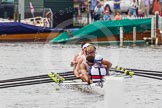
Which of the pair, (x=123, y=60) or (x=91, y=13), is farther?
(x=91, y=13)

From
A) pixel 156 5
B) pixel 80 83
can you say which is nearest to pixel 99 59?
pixel 80 83

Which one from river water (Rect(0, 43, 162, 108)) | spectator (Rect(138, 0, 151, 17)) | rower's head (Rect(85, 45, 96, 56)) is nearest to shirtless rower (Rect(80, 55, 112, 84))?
rower's head (Rect(85, 45, 96, 56))

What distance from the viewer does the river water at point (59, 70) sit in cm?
1873

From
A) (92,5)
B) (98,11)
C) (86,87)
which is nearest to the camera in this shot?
(86,87)

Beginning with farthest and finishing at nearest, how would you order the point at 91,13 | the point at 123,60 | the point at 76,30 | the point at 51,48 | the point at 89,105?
the point at 91,13, the point at 76,30, the point at 51,48, the point at 123,60, the point at 89,105

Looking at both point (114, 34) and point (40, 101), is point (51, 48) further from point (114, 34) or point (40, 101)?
point (40, 101)

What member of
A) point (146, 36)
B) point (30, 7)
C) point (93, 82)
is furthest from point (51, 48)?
point (93, 82)

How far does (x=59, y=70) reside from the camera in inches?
1145

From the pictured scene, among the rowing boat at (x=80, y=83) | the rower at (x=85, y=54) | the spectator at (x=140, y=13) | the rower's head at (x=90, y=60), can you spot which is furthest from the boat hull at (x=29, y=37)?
the rower's head at (x=90, y=60)

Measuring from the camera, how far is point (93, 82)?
19.9 m

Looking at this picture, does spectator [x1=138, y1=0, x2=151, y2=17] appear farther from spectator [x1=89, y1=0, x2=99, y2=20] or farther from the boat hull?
the boat hull

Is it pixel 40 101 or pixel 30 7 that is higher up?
pixel 30 7

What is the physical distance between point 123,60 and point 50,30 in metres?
14.2

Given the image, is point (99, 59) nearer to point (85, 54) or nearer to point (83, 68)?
point (83, 68)
